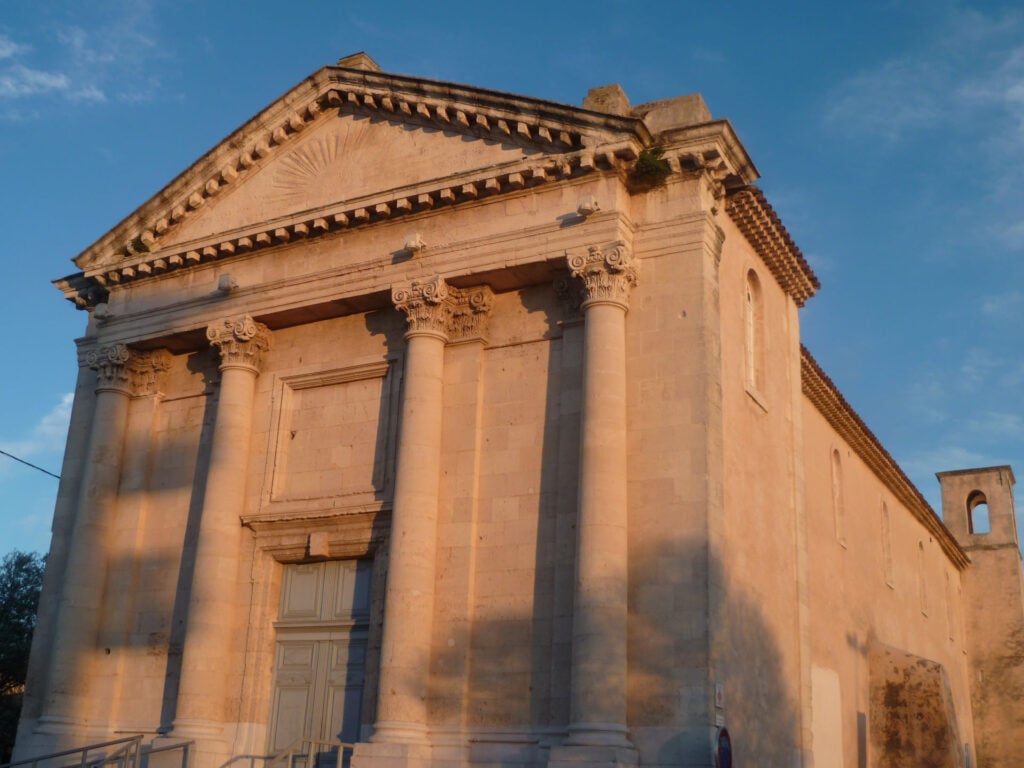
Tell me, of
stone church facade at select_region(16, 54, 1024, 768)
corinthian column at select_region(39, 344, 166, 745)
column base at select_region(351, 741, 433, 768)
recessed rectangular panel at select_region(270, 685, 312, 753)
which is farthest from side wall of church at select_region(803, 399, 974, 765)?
corinthian column at select_region(39, 344, 166, 745)

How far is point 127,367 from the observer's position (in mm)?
19750

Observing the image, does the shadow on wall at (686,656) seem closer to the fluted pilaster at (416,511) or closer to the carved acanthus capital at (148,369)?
the fluted pilaster at (416,511)

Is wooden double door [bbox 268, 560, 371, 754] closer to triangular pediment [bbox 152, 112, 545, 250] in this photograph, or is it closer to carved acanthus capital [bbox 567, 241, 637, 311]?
carved acanthus capital [bbox 567, 241, 637, 311]

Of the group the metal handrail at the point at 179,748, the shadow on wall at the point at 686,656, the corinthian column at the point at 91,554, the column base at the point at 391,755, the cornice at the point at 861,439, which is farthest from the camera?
the cornice at the point at 861,439

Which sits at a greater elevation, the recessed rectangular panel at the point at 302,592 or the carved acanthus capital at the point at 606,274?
the carved acanthus capital at the point at 606,274

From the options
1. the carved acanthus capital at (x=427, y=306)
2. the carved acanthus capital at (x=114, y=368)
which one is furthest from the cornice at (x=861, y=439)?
the carved acanthus capital at (x=114, y=368)

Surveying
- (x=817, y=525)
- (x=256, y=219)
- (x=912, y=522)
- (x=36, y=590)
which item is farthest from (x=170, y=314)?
(x=912, y=522)

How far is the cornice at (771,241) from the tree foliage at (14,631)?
65.8 ft

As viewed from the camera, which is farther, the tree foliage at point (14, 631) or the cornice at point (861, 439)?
the tree foliage at point (14, 631)

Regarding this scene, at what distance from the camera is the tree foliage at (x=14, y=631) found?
30031 mm

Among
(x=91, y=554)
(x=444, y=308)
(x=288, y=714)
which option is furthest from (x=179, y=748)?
(x=444, y=308)

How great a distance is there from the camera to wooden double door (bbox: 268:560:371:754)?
16.3 meters

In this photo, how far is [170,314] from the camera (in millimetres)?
19344

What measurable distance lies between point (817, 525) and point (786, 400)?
12.6 ft
